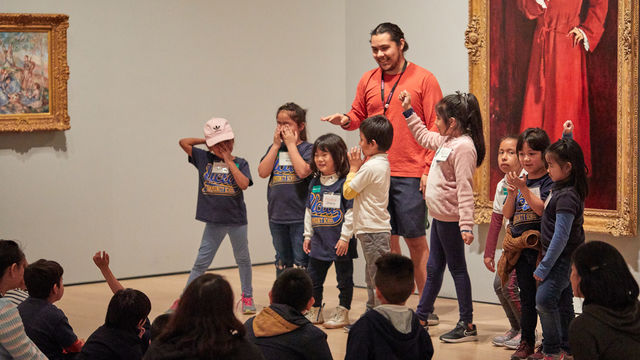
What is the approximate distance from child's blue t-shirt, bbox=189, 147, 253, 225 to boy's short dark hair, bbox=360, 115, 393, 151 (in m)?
1.09

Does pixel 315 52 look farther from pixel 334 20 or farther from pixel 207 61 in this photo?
pixel 207 61

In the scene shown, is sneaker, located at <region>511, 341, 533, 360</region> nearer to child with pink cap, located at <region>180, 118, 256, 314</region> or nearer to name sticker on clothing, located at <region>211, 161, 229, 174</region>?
child with pink cap, located at <region>180, 118, 256, 314</region>

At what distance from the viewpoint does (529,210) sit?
4.11 m

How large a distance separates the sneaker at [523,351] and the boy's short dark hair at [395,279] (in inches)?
56.9

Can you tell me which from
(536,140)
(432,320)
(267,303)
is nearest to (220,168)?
(267,303)

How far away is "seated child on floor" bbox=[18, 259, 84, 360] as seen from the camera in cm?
326

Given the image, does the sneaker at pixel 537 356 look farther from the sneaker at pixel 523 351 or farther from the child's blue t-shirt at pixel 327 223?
the child's blue t-shirt at pixel 327 223

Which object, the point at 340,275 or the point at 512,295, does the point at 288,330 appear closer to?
the point at 512,295

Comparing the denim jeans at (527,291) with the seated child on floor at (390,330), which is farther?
the denim jeans at (527,291)

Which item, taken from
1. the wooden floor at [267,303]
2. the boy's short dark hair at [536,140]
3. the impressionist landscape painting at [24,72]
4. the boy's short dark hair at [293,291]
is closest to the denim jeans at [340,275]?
the wooden floor at [267,303]

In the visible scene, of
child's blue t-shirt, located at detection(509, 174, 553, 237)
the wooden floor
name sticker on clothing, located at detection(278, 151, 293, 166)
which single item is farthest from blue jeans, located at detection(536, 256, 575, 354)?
name sticker on clothing, located at detection(278, 151, 293, 166)

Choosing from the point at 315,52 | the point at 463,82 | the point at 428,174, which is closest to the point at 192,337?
the point at 428,174

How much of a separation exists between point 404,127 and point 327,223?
0.88m

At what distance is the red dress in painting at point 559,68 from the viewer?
5.15 meters
